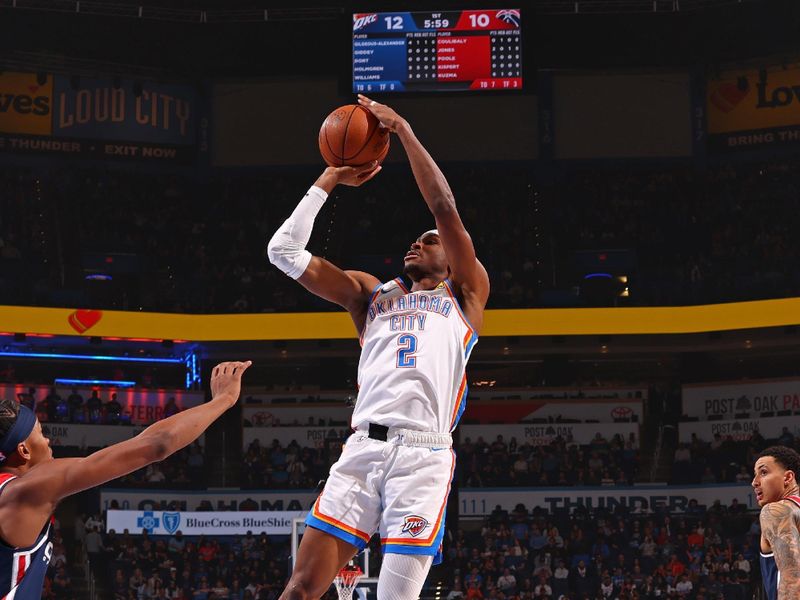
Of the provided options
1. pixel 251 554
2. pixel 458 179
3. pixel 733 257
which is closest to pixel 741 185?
pixel 733 257

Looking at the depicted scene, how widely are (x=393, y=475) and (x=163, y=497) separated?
19.2m

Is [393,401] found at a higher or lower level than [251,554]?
higher

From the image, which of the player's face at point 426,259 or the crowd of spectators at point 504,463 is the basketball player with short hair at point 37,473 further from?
the crowd of spectators at point 504,463

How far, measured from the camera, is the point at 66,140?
29.1 meters

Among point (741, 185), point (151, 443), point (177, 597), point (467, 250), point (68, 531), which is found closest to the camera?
point (151, 443)

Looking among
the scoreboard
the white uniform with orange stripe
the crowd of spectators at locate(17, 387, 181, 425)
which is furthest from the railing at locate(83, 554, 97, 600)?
the white uniform with orange stripe

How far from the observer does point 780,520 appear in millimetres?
6012

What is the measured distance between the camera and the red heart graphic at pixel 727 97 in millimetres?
29000

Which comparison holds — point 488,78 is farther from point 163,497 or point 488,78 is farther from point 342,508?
point 342,508

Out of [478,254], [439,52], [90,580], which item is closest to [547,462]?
[478,254]

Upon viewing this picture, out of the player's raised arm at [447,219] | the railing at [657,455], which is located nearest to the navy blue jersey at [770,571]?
the player's raised arm at [447,219]

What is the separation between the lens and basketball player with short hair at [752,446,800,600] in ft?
19.4

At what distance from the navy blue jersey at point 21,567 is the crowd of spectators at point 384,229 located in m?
20.8

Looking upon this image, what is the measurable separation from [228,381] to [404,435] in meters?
1.34
